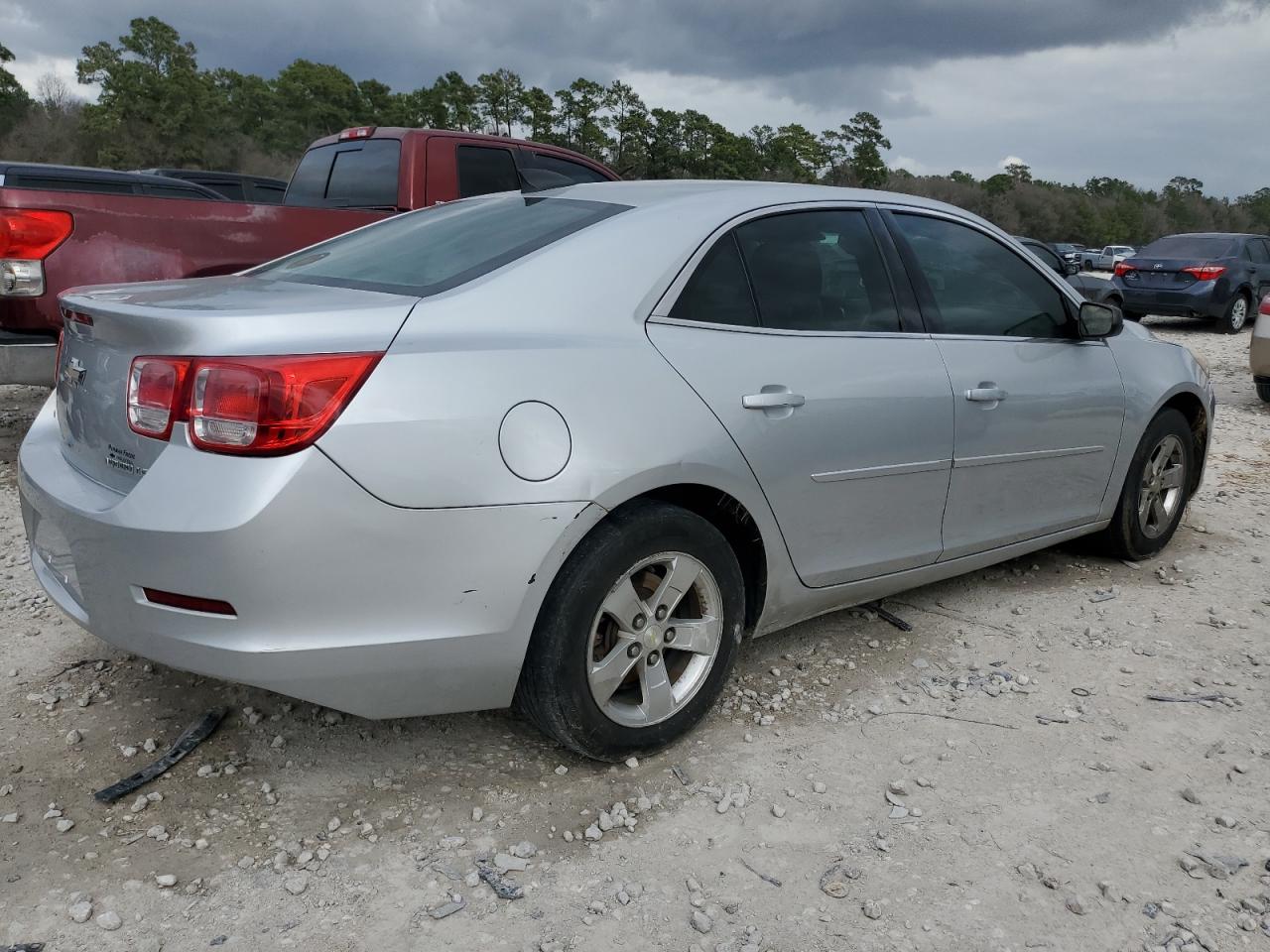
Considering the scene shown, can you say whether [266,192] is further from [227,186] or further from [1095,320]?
[1095,320]

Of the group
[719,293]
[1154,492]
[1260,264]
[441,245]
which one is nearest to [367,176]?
[441,245]

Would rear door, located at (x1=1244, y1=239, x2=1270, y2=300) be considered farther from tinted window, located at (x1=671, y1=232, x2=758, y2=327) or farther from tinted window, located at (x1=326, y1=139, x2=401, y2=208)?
tinted window, located at (x1=671, y1=232, x2=758, y2=327)

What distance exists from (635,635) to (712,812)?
0.49 m

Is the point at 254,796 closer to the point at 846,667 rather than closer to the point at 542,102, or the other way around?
the point at 846,667

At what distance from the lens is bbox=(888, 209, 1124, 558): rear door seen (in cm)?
354

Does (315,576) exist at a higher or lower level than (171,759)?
higher

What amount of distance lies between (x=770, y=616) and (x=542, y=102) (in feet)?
185

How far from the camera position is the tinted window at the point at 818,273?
308 centimetres

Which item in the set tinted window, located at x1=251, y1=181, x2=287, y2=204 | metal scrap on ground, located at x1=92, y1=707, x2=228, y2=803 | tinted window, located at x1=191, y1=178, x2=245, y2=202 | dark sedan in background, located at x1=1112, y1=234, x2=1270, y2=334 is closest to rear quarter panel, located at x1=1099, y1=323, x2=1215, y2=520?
metal scrap on ground, located at x1=92, y1=707, x2=228, y2=803

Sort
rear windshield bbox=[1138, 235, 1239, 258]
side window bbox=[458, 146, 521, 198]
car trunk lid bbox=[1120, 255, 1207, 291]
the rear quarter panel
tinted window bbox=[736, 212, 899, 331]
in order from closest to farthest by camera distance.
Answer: tinted window bbox=[736, 212, 899, 331], the rear quarter panel, side window bbox=[458, 146, 521, 198], car trunk lid bbox=[1120, 255, 1207, 291], rear windshield bbox=[1138, 235, 1239, 258]

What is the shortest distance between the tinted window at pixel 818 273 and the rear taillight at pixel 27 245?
3.58m

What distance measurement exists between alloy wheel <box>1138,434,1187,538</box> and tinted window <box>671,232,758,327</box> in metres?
2.43

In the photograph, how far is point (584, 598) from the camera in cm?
253

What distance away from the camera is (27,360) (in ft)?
16.0
